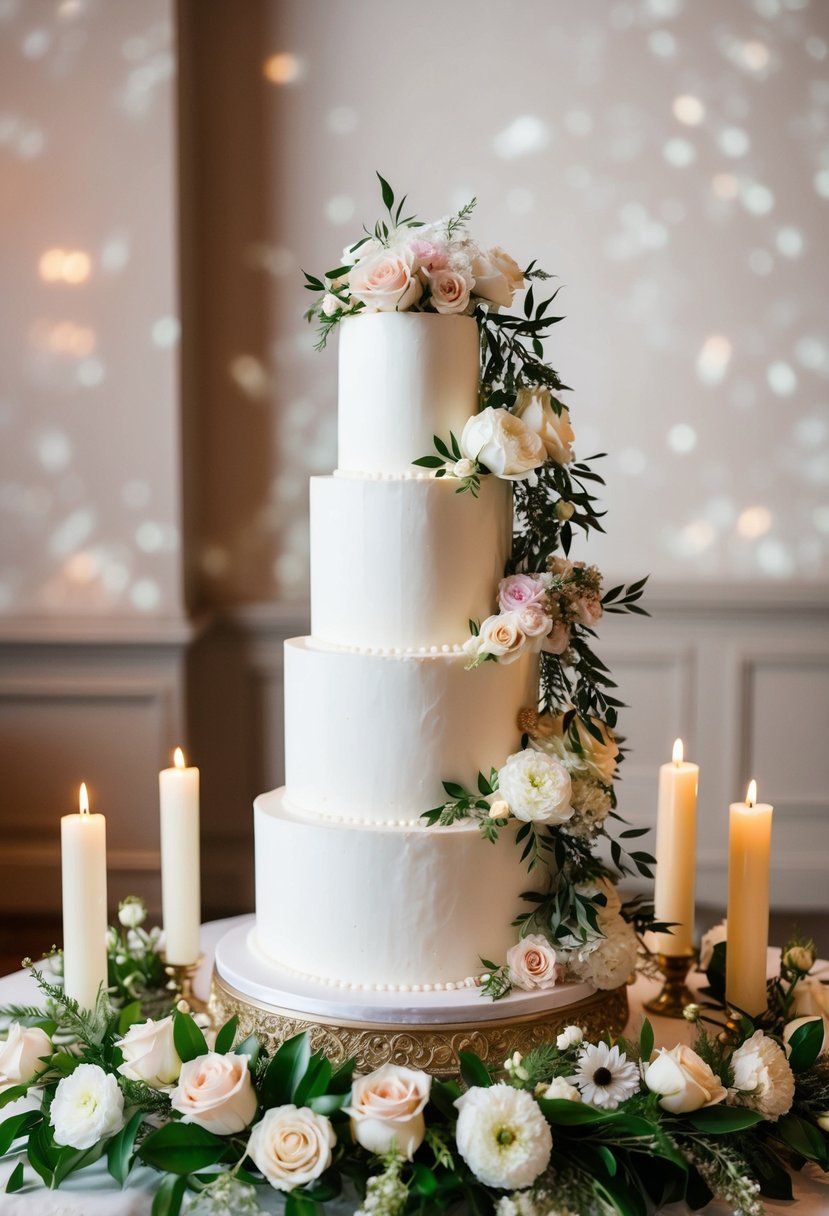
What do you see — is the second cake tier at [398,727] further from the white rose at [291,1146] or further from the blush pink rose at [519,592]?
the white rose at [291,1146]

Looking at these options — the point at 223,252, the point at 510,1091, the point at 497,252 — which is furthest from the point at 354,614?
the point at 223,252

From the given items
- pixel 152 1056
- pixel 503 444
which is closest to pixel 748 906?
pixel 503 444

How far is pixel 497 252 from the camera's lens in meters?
1.98

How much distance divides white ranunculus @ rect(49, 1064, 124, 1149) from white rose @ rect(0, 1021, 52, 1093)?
15cm

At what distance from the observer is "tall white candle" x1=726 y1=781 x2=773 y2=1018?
1.94m

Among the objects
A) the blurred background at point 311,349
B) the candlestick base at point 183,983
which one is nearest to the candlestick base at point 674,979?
the candlestick base at point 183,983

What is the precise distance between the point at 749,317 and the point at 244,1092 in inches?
147

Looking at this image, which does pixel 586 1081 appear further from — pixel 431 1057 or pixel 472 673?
pixel 472 673

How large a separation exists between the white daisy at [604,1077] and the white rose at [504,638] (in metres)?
0.57

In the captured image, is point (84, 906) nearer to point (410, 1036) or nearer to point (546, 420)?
point (410, 1036)

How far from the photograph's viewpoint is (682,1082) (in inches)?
62.5

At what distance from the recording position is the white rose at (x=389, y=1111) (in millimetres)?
1492

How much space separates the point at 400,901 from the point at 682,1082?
1.60 ft

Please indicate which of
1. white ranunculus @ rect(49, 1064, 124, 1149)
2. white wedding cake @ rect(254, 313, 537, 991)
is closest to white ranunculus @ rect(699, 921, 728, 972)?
white wedding cake @ rect(254, 313, 537, 991)
